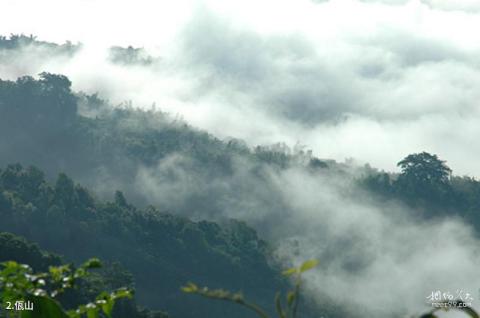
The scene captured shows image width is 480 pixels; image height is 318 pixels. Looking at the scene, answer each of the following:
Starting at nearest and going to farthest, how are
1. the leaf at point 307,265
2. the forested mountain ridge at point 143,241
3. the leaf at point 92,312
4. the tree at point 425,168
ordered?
the leaf at point 307,265
the leaf at point 92,312
the forested mountain ridge at point 143,241
the tree at point 425,168

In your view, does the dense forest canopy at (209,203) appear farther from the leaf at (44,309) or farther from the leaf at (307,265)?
the leaf at (307,265)

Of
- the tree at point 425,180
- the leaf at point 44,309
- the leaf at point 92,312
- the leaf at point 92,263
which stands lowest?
the leaf at point 44,309

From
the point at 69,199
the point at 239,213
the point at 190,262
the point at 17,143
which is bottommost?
the point at 190,262

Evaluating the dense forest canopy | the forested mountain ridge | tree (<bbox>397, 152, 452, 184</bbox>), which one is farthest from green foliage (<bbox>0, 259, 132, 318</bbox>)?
tree (<bbox>397, 152, 452, 184</bbox>)

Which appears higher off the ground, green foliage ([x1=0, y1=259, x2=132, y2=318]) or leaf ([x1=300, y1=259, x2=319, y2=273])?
green foliage ([x1=0, y1=259, x2=132, y2=318])

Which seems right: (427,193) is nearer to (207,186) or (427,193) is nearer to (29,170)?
(207,186)

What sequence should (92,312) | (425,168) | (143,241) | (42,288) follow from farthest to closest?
(425,168) < (143,241) < (92,312) < (42,288)

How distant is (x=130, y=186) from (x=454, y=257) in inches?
2885

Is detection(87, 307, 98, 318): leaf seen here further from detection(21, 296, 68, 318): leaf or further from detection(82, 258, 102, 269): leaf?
detection(21, 296, 68, 318): leaf

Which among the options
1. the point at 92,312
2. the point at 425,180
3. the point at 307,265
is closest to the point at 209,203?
the point at 425,180

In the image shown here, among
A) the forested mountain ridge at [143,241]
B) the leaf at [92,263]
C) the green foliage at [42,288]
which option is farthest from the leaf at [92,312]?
the forested mountain ridge at [143,241]

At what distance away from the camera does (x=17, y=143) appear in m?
179

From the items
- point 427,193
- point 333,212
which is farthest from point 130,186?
point 427,193

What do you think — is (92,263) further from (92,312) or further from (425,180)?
(425,180)
